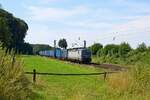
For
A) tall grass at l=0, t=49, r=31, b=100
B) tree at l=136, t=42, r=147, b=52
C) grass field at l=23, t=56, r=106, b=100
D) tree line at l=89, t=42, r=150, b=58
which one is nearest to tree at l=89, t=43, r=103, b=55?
tree line at l=89, t=42, r=150, b=58

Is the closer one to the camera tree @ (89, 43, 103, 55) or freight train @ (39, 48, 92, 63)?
freight train @ (39, 48, 92, 63)

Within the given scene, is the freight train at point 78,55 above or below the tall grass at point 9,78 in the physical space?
above

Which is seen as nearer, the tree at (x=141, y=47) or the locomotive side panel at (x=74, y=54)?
the locomotive side panel at (x=74, y=54)

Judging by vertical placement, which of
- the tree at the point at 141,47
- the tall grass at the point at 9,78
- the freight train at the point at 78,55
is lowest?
the tall grass at the point at 9,78

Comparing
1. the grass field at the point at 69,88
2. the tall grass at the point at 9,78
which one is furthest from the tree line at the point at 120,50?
the tall grass at the point at 9,78

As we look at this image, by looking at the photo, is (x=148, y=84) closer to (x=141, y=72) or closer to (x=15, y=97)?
(x=141, y=72)

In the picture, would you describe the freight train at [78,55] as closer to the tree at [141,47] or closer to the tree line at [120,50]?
the tree line at [120,50]

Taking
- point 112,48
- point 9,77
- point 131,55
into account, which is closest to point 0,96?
point 9,77

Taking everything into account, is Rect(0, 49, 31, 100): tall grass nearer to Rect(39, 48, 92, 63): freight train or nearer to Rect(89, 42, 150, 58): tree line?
Rect(39, 48, 92, 63): freight train

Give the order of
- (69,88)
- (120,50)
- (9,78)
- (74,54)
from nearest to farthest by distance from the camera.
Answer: (9,78)
(69,88)
(74,54)
(120,50)

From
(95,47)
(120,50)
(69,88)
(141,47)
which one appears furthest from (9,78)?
(95,47)

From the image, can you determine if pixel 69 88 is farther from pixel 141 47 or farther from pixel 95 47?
pixel 95 47

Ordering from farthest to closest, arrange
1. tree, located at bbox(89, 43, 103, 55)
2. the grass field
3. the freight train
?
tree, located at bbox(89, 43, 103, 55) < the freight train < the grass field

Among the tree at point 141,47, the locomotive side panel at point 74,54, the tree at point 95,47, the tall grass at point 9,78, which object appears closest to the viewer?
the tall grass at point 9,78
